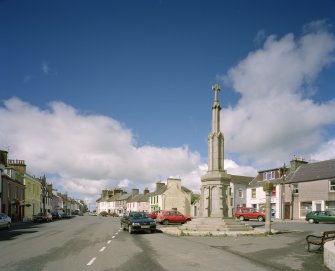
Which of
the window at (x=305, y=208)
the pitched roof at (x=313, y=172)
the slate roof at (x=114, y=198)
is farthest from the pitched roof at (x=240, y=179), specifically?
the slate roof at (x=114, y=198)

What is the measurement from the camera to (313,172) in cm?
4803

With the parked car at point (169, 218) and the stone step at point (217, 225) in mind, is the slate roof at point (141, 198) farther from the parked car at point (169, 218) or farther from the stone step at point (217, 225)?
the stone step at point (217, 225)

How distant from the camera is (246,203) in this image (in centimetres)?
6172

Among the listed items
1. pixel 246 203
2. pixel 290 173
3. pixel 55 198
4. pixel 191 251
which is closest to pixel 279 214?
pixel 290 173

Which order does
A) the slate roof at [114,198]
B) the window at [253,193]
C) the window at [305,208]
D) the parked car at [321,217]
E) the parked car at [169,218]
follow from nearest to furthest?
the parked car at [321,217] < the parked car at [169,218] < the window at [305,208] < the window at [253,193] < the slate roof at [114,198]

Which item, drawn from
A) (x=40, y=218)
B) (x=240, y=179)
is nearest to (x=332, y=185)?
(x=240, y=179)

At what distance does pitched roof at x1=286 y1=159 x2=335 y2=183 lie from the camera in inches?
1781

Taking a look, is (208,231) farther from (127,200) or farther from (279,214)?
(127,200)

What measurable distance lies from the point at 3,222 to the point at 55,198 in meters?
80.4

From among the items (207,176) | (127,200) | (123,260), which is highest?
(207,176)

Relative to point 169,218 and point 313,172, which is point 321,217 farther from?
point 169,218

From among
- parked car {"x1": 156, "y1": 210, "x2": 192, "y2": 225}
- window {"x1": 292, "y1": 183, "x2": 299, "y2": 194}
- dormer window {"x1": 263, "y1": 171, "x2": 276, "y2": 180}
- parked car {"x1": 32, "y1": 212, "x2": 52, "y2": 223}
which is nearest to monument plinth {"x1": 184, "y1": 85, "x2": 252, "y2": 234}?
parked car {"x1": 156, "y1": 210, "x2": 192, "y2": 225}

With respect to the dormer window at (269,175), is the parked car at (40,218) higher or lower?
lower

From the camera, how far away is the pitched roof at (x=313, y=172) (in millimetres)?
45250
